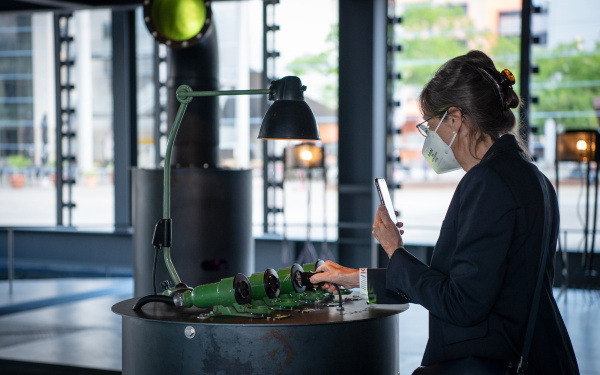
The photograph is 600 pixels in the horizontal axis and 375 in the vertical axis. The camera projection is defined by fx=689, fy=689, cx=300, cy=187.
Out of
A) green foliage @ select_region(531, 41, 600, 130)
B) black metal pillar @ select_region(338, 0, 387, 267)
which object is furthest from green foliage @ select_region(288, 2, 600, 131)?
black metal pillar @ select_region(338, 0, 387, 267)

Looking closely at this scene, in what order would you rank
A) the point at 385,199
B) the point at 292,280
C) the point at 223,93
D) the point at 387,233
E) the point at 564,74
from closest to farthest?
the point at 387,233 → the point at 385,199 → the point at 292,280 → the point at 223,93 → the point at 564,74

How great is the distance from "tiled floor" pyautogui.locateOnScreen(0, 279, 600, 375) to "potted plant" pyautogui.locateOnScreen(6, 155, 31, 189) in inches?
232

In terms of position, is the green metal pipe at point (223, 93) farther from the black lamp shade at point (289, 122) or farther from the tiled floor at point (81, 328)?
the tiled floor at point (81, 328)

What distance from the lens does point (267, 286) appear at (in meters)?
2.18

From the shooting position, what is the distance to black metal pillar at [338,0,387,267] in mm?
7633

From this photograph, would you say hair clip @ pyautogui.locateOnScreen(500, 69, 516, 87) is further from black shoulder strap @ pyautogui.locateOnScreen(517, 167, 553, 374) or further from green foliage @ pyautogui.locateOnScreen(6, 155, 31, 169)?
green foliage @ pyautogui.locateOnScreen(6, 155, 31, 169)

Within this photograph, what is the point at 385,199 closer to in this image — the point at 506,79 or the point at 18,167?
the point at 506,79

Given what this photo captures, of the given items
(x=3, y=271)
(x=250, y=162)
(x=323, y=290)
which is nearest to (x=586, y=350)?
(x=323, y=290)

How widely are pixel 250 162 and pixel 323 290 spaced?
6.86 meters

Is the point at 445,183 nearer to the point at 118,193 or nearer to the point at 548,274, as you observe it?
the point at 118,193

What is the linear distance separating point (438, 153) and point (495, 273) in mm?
442

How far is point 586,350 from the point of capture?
482cm

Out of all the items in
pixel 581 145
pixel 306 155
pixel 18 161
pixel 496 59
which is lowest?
pixel 18 161

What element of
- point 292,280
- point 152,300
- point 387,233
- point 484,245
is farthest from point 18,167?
point 484,245
